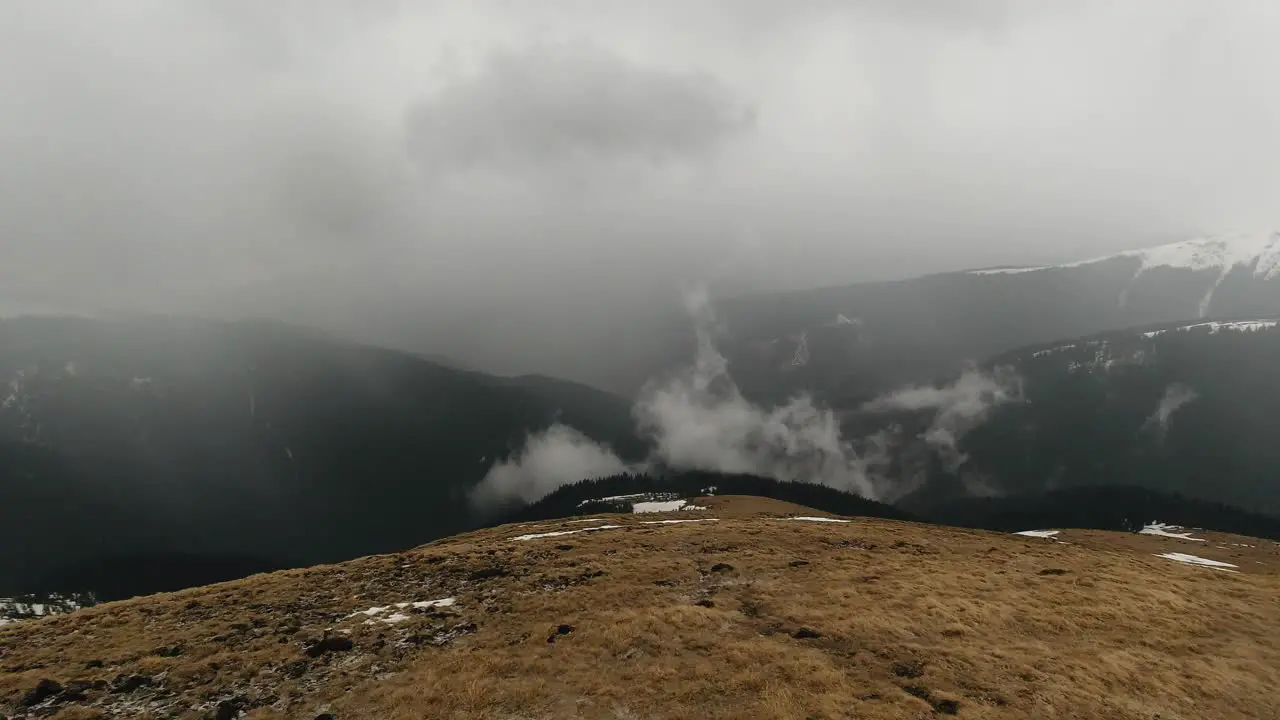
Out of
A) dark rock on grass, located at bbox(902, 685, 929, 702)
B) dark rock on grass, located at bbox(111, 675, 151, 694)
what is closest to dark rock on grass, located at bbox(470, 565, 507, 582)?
dark rock on grass, located at bbox(111, 675, 151, 694)

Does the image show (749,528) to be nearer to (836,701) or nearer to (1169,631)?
(1169,631)

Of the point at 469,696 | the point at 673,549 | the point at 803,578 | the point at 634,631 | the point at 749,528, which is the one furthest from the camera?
the point at 749,528

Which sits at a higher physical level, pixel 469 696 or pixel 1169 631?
pixel 469 696

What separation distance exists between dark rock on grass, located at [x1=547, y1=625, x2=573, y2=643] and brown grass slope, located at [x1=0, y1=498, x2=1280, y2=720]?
0.23 meters

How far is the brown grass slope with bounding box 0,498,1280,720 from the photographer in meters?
23.1

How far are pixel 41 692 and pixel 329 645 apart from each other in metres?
10.7

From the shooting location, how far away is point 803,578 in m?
39.5

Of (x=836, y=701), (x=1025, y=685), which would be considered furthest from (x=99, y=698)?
(x=1025, y=685)

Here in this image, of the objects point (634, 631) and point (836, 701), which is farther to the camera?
point (634, 631)

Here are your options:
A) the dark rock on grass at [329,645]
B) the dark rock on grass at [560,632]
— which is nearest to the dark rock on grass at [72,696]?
the dark rock on grass at [329,645]

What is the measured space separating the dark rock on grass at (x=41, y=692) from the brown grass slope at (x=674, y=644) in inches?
3.6

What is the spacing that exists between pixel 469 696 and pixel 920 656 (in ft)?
64.1

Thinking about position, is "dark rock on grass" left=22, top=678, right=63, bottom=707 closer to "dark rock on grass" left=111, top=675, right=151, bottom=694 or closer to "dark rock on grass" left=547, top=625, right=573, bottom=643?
"dark rock on grass" left=111, top=675, right=151, bottom=694

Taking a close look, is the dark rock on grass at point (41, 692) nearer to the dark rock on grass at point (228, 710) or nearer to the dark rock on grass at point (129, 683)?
the dark rock on grass at point (129, 683)
